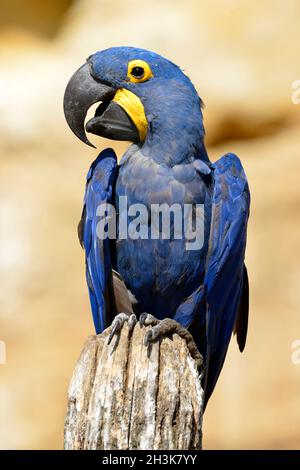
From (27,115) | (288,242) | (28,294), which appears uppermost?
(27,115)

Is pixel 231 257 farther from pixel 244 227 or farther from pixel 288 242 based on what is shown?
pixel 288 242

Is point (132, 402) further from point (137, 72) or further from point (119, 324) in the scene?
point (137, 72)

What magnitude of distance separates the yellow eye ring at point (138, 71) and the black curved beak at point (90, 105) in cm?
12

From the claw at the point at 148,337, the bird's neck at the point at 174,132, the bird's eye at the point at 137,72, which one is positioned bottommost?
the claw at the point at 148,337

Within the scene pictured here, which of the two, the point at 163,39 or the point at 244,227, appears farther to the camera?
the point at 163,39

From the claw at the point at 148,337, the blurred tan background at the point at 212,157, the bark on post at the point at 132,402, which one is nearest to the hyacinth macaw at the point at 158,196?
the claw at the point at 148,337

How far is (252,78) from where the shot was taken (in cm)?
751

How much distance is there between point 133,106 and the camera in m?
3.91

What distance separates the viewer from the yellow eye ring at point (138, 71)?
3.93m

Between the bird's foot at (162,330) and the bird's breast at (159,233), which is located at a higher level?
the bird's breast at (159,233)

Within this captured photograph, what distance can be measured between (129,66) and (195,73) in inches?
146

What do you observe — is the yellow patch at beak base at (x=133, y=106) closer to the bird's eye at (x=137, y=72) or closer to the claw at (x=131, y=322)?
the bird's eye at (x=137, y=72)

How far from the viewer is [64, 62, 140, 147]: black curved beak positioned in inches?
153
